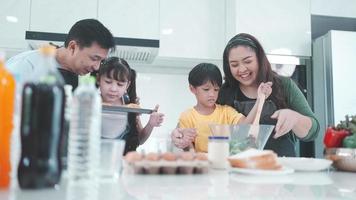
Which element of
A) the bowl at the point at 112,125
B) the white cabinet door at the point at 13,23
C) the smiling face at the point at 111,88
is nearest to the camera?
the bowl at the point at 112,125

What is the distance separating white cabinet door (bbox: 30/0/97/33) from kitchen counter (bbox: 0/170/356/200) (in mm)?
2016

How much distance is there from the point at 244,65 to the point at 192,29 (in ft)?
4.10

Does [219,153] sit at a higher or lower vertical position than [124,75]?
lower

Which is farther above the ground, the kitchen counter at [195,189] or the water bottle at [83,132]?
the water bottle at [83,132]

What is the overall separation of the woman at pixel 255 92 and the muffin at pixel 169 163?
0.76 meters

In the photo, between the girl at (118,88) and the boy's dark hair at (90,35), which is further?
the girl at (118,88)

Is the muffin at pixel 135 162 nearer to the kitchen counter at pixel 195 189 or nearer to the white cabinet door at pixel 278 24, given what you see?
the kitchen counter at pixel 195 189

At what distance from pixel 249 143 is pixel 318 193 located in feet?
1.71

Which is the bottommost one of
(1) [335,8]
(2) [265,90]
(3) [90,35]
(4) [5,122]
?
(4) [5,122]

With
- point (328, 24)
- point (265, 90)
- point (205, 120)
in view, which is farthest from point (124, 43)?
point (328, 24)

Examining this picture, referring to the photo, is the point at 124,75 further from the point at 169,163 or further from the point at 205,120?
the point at 169,163

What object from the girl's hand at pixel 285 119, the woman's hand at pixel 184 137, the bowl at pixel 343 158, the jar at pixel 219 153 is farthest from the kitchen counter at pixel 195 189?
the woman's hand at pixel 184 137

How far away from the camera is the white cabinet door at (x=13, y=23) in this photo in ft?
8.14

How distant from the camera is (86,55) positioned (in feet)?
5.28
